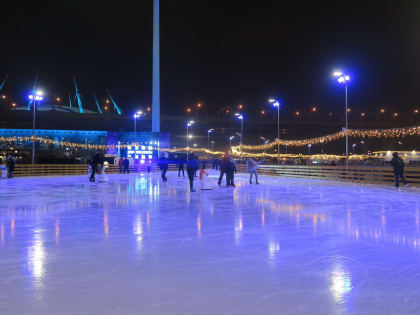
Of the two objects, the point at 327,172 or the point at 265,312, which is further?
the point at 327,172

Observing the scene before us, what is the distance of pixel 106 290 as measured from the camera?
11.1 ft

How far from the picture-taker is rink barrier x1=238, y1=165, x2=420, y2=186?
20.0m

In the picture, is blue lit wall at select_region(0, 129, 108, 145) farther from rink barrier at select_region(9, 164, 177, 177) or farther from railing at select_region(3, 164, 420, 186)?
rink barrier at select_region(9, 164, 177, 177)

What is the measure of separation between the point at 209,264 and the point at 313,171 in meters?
26.7

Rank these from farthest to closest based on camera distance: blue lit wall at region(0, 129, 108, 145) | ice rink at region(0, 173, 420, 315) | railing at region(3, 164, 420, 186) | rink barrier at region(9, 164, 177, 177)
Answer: blue lit wall at region(0, 129, 108, 145) → rink barrier at region(9, 164, 177, 177) → railing at region(3, 164, 420, 186) → ice rink at region(0, 173, 420, 315)

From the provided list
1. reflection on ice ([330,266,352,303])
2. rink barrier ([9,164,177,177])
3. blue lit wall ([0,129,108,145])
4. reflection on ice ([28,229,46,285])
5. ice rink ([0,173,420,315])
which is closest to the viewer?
ice rink ([0,173,420,315])

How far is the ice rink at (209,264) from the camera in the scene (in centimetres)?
308

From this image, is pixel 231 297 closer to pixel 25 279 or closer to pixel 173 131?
pixel 25 279

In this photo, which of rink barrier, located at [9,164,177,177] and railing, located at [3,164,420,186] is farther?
rink barrier, located at [9,164,177,177]

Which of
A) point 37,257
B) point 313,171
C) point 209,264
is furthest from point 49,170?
point 209,264

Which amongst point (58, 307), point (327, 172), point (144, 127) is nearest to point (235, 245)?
point (58, 307)

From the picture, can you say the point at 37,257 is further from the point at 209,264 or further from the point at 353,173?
the point at 353,173

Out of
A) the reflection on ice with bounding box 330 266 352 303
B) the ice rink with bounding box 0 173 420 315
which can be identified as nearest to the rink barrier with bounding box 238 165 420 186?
the ice rink with bounding box 0 173 420 315

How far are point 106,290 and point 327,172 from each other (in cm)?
2565
